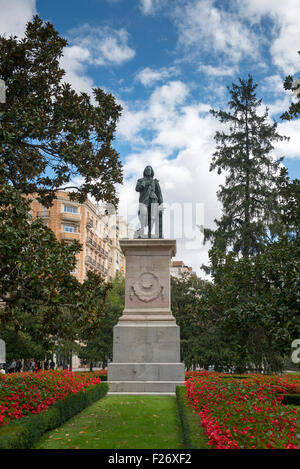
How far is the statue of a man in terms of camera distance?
16.5 m

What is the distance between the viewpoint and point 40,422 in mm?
7090

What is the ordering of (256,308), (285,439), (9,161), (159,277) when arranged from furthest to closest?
1. (159,277)
2. (9,161)
3. (256,308)
4. (285,439)

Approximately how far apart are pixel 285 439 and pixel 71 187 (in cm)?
748

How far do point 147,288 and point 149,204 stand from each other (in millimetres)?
3689

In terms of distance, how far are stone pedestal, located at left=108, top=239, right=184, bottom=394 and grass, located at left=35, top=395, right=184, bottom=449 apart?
2.20 meters

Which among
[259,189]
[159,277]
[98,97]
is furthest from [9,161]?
[259,189]

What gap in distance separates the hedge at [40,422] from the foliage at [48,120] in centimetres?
498

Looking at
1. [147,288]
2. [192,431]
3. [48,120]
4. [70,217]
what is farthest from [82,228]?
[192,431]

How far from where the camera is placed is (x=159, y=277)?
1534 centimetres

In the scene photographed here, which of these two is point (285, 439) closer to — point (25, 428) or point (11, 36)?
point (25, 428)

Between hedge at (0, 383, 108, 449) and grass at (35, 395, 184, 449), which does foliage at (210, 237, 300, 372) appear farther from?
hedge at (0, 383, 108, 449)

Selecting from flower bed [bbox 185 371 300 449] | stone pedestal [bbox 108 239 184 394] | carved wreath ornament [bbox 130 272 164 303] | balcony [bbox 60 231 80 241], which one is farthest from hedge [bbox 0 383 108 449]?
balcony [bbox 60 231 80 241]

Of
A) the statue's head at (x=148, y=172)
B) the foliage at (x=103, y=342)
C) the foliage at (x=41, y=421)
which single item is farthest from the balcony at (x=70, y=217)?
the foliage at (x=41, y=421)

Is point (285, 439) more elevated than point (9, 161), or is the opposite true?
point (9, 161)
